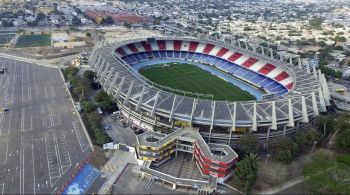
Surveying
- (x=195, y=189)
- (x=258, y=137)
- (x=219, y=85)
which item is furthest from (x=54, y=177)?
(x=219, y=85)

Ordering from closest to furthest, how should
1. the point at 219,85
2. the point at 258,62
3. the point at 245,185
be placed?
the point at 245,185
the point at 219,85
the point at 258,62

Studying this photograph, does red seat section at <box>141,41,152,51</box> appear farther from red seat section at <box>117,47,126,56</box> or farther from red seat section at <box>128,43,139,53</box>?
red seat section at <box>117,47,126,56</box>

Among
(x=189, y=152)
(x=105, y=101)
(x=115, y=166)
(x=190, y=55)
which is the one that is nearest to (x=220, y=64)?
(x=190, y=55)

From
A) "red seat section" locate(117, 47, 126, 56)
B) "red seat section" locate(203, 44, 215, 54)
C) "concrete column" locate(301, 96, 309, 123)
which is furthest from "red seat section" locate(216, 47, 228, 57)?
"concrete column" locate(301, 96, 309, 123)

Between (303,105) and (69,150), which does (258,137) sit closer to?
(303,105)

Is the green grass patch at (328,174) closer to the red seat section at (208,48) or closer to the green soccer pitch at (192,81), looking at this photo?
the green soccer pitch at (192,81)

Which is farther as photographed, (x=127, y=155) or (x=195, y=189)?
(x=127, y=155)

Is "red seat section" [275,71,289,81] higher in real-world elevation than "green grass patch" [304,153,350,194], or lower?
higher
